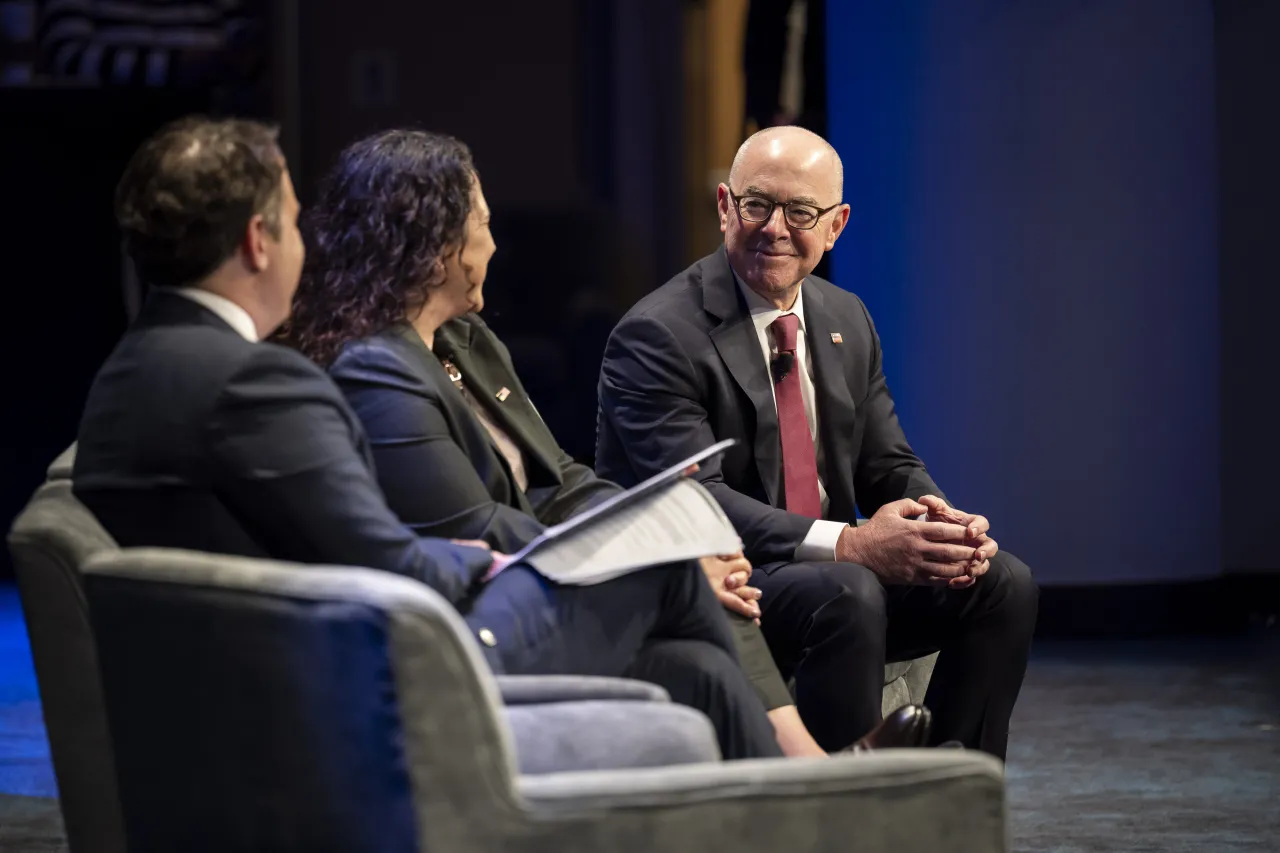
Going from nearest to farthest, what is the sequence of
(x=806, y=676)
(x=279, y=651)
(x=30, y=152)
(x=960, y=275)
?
(x=279, y=651), (x=806, y=676), (x=960, y=275), (x=30, y=152)

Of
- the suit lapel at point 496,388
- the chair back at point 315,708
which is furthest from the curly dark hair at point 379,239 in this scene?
the chair back at point 315,708

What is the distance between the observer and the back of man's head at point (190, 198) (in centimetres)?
181

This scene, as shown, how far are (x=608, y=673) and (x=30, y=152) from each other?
5093 mm

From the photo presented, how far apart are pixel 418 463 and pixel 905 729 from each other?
740 mm

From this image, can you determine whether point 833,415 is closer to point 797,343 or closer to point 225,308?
point 797,343

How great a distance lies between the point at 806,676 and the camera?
2.60 meters

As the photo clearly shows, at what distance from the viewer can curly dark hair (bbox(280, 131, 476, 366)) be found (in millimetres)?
2346

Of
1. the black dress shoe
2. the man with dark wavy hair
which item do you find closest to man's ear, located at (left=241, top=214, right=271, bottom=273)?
the man with dark wavy hair

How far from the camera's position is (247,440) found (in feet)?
5.58

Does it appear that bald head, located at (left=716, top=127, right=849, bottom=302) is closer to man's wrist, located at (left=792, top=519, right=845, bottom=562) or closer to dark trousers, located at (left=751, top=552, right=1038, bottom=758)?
man's wrist, located at (left=792, top=519, right=845, bottom=562)

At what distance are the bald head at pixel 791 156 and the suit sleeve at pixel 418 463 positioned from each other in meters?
0.89

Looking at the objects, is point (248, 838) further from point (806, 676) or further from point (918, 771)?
point (806, 676)

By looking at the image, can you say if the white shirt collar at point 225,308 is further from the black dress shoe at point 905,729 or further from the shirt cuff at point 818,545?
the shirt cuff at point 818,545

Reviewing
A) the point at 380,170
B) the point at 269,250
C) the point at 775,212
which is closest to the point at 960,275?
the point at 775,212
